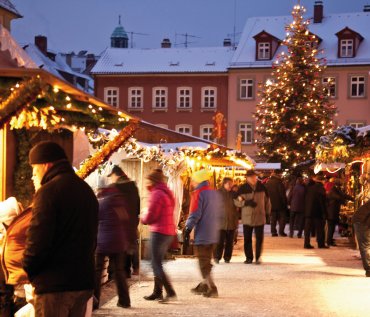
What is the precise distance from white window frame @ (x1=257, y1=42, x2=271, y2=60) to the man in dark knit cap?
51926 mm

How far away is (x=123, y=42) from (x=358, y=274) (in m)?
78.1

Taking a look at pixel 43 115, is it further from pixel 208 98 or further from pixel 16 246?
pixel 208 98

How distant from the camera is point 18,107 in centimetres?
711

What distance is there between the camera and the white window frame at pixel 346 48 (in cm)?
5525

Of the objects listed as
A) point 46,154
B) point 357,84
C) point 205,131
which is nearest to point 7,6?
point 205,131

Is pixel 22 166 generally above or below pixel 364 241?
above

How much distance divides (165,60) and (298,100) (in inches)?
878

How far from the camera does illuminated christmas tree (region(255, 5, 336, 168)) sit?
38531 mm

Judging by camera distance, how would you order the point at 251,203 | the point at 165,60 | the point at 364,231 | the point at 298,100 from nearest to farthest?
the point at 364,231 < the point at 251,203 < the point at 298,100 < the point at 165,60

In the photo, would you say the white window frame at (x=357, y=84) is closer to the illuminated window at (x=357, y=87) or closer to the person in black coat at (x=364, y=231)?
the illuminated window at (x=357, y=87)

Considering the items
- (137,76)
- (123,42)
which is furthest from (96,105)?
(123,42)

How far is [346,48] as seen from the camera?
55438 mm

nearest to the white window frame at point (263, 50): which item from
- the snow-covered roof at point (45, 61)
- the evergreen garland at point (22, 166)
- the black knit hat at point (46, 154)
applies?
the snow-covered roof at point (45, 61)

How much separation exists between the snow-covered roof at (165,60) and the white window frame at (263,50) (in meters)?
2.43
